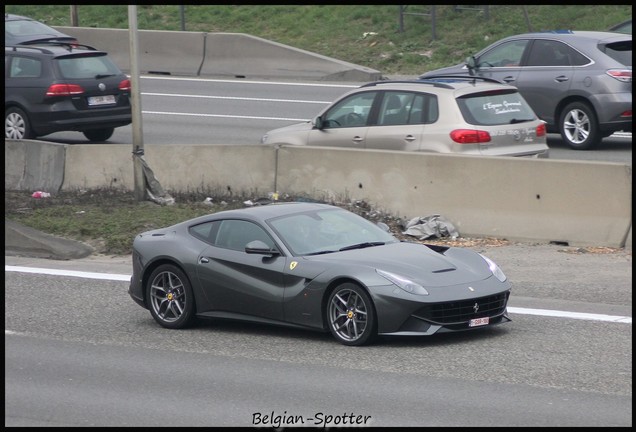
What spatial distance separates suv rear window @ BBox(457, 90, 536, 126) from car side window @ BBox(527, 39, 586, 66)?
402 cm

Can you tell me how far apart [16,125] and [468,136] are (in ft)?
31.0

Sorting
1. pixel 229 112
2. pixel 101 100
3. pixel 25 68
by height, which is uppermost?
pixel 25 68

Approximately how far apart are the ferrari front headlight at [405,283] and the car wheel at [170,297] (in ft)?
7.06

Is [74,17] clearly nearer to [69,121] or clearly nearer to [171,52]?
[171,52]

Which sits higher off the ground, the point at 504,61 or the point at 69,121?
the point at 504,61

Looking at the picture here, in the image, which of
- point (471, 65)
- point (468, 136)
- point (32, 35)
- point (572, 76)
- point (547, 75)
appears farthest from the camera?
point (32, 35)

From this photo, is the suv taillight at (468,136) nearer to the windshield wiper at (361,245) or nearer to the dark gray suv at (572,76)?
the dark gray suv at (572,76)

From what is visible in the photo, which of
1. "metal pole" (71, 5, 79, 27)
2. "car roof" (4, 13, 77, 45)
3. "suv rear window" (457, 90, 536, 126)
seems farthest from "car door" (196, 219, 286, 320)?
"metal pole" (71, 5, 79, 27)

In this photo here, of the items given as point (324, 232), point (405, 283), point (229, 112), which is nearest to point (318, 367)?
point (405, 283)

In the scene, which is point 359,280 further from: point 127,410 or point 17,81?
point 17,81

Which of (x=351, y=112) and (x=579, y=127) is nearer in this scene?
(x=351, y=112)

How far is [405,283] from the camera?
9.84 metres

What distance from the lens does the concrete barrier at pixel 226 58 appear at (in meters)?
29.5

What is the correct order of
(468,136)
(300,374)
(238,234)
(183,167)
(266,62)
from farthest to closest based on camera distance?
(266,62)
(183,167)
(468,136)
(238,234)
(300,374)
